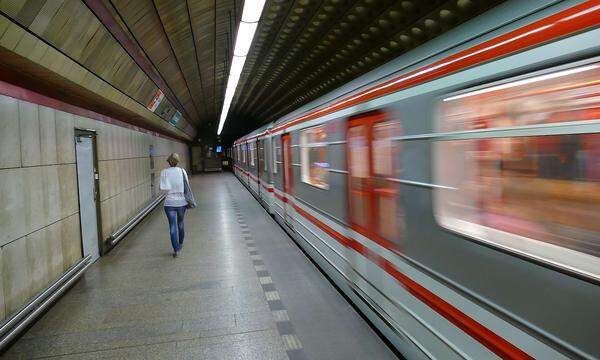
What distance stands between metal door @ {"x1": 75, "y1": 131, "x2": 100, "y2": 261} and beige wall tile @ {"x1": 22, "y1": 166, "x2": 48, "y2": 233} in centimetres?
135

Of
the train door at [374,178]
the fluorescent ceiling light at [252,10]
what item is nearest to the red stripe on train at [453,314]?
the train door at [374,178]

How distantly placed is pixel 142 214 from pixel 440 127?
359 inches

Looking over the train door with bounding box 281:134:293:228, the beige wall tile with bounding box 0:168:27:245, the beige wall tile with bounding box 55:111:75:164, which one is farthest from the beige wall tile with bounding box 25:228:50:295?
the train door with bounding box 281:134:293:228

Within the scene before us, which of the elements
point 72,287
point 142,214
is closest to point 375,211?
point 72,287

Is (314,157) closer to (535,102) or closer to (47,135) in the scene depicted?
(47,135)

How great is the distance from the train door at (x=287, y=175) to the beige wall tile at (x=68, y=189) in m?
3.26

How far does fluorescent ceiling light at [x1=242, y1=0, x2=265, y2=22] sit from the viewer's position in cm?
492

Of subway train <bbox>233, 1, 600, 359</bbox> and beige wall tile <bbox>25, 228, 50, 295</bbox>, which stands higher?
subway train <bbox>233, 1, 600, 359</bbox>

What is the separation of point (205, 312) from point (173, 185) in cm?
279

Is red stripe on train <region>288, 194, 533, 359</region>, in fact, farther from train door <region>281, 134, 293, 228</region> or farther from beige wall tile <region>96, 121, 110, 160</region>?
beige wall tile <region>96, 121, 110, 160</region>

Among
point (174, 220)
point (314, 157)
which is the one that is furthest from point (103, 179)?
point (314, 157)

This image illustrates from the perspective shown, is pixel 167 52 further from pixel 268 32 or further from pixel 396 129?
pixel 396 129

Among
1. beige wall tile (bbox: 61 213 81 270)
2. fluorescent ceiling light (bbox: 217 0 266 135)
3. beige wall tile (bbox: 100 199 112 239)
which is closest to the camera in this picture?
fluorescent ceiling light (bbox: 217 0 266 135)

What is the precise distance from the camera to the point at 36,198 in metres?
4.48
